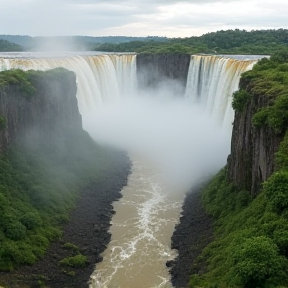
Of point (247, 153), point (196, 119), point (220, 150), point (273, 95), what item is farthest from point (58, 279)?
point (196, 119)

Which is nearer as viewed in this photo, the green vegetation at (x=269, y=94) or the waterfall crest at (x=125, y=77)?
the green vegetation at (x=269, y=94)

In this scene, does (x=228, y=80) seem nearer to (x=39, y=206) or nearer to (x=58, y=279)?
(x=39, y=206)

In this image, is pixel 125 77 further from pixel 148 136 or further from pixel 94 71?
pixel 148 136

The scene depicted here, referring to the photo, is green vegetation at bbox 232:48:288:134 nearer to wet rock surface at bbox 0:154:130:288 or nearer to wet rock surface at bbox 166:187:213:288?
wet rock surface at bbox 166:187:213:288

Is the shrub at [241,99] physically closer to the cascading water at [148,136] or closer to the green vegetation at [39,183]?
the cascading water at [148,136]

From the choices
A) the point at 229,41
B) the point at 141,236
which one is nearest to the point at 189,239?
the point at 141,236

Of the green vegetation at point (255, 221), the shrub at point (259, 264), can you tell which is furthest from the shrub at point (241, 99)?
the shrub at point (259, 264)

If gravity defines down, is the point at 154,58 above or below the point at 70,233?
above
